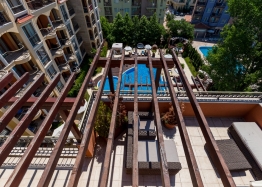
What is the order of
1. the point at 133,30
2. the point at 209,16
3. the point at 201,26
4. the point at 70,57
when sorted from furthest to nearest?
1. the point at 209,16
2. the point at 201,26
3. the point at 133,30
4. the point at 70,57

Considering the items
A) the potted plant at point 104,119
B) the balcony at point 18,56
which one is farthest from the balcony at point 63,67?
the potted plant at point 104,119

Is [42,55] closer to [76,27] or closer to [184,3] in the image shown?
[76,27]

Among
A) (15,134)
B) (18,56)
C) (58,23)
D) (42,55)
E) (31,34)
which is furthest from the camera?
(58,23)

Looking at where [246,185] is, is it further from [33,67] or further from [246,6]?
[33,67]

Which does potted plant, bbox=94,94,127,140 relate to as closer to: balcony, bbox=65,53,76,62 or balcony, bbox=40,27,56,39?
balcony, bbox=40,27,56,39

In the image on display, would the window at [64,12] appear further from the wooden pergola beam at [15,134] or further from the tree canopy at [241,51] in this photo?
the tree canopy at [241,51]

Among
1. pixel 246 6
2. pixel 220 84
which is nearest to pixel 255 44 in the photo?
pixel 246 6

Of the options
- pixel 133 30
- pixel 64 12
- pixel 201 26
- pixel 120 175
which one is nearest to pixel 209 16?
pixel 201 26
